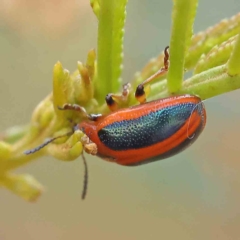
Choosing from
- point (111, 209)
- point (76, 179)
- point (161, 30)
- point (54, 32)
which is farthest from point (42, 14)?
point (111, 209)

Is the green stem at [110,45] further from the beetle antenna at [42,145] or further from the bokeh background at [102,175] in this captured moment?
the bokeh background at [102,175]

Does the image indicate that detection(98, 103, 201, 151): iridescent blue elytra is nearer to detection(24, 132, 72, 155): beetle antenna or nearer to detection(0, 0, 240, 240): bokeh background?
detection(24, 132, 72, 155): beetle antenna

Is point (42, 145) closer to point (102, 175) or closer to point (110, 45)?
point (110, 45)

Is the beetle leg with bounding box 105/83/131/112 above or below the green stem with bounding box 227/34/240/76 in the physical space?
below

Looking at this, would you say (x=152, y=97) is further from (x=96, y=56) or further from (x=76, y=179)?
(x=76, y=179)

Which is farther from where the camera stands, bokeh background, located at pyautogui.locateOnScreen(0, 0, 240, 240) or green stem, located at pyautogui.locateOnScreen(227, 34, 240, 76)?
bokeh background, located at pyautogui.locateOnScreen(0, 0, 240, 240)

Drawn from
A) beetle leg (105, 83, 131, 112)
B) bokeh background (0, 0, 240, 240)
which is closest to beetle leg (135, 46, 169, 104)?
beetle leg (105, 83, 131, 112)

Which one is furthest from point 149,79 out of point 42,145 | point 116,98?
point 42,145
